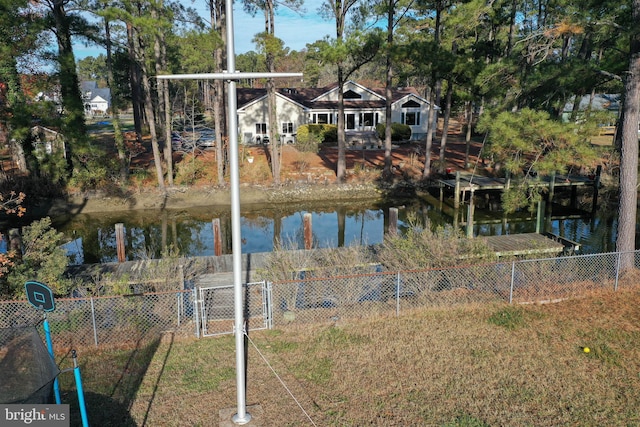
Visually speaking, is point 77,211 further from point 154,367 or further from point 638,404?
point 638,404

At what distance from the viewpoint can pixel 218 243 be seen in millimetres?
18594

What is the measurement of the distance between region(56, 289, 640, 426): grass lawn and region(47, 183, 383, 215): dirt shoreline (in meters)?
18.0

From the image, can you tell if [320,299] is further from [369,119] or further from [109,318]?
[369,119]

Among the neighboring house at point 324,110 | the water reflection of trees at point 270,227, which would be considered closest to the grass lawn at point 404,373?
the water reflection of trees at point 270,227

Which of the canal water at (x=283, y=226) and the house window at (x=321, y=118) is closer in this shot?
the canal water at (x=283, y=226)

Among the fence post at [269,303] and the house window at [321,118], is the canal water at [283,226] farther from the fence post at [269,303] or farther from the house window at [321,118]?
the house window at [321,118]

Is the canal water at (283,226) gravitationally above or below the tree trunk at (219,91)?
below

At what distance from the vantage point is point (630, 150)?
14.1 meters

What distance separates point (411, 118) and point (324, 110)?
305 inches

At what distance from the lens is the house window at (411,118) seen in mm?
43062

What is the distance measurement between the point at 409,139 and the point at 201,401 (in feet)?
115

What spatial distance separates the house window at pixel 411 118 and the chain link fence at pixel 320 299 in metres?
30.2

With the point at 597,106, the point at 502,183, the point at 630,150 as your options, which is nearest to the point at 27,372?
the point at 630,150

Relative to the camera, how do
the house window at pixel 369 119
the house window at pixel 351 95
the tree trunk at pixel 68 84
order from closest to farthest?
1. the tree trunk at pixel 68 84
2. the house window at pixel 369 119
3. the house window at pixel 351 95
